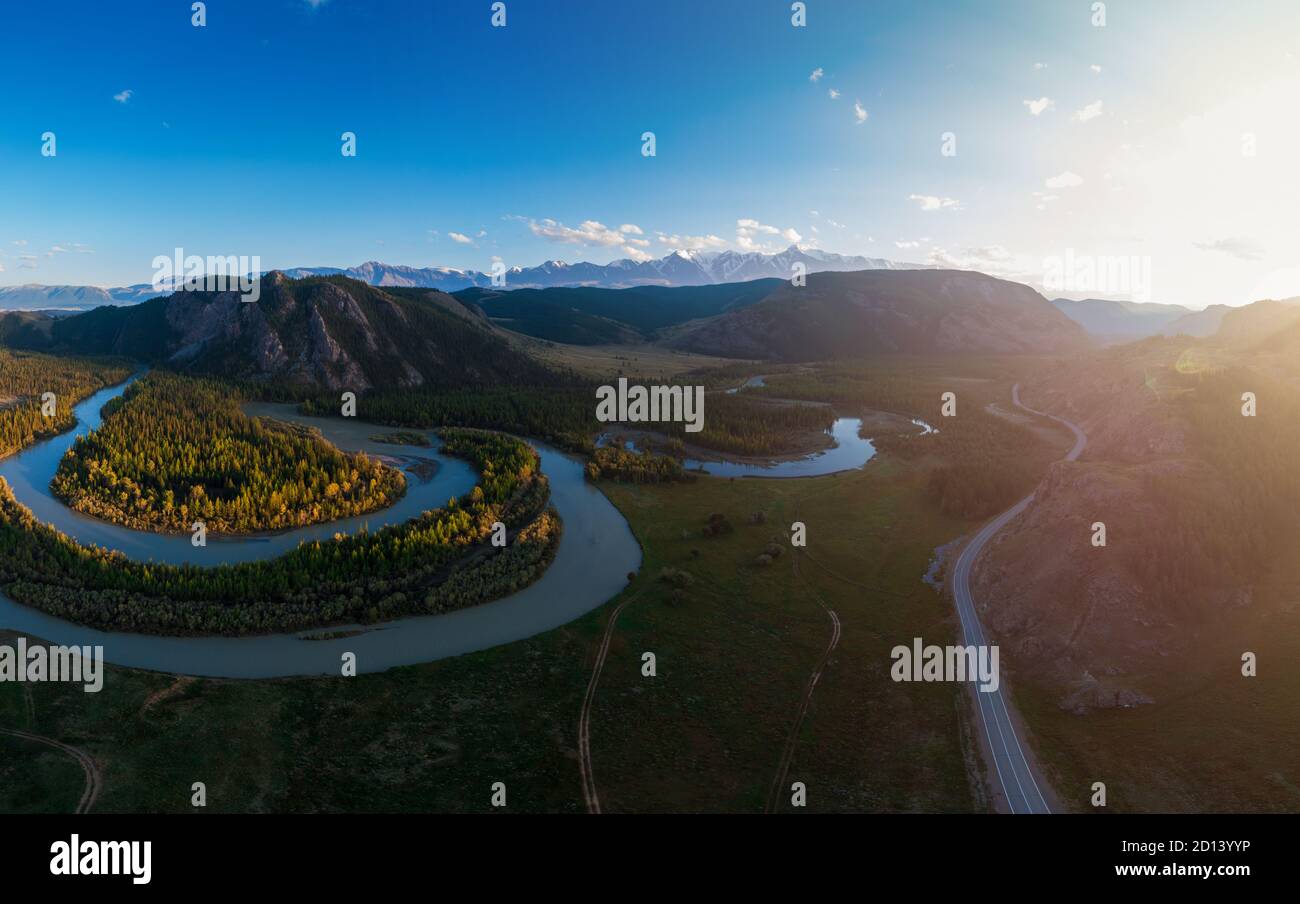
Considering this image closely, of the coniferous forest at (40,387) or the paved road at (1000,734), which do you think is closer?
the paved road at (1000,734)

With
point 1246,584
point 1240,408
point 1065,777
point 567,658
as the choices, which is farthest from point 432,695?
point 1240,408
